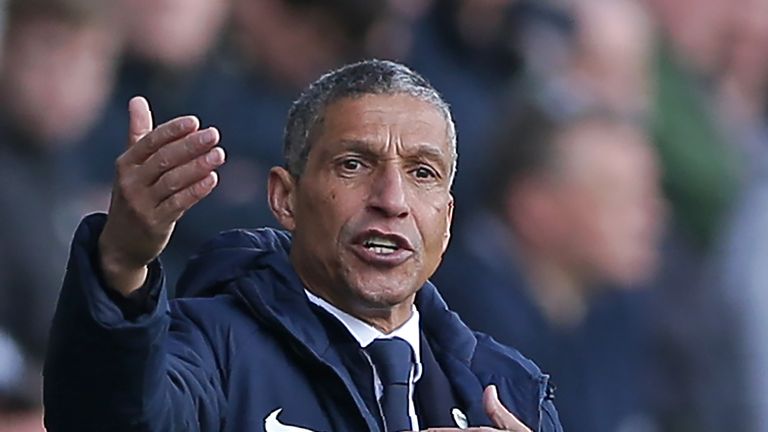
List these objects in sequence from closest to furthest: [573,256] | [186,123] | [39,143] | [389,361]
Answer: [186,123], [389,361], [39,143], [573,256]

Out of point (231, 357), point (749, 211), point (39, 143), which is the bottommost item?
point (231, 357)

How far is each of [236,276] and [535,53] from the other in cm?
292

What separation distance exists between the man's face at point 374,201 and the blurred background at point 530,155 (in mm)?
1603

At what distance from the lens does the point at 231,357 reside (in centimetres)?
215

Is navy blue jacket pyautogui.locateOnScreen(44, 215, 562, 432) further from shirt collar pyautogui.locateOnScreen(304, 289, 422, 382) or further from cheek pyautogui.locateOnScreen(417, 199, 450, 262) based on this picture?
→ cheek pyautogui.locateOnScreen(417, 199, 450, 262)

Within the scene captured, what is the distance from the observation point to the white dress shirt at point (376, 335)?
7.30 feet

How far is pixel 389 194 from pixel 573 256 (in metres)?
2.99

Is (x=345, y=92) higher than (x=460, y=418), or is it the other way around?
(x=345, y=92)

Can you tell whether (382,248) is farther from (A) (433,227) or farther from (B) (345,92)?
(B) (345,92)

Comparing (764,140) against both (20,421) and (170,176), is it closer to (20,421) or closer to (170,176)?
(20,421)

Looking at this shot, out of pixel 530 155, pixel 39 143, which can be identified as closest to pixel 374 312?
pixel 39 143

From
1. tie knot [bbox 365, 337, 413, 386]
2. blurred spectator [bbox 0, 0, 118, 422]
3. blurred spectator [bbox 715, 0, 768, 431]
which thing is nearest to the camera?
tie knot [bbox 365, 337, 413, 386]

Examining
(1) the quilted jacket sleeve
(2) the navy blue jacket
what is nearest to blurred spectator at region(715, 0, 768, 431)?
(2) the navy blue jacket

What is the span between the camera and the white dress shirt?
222 cm
